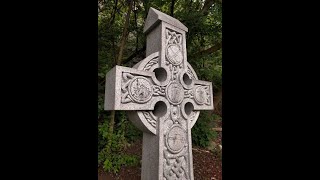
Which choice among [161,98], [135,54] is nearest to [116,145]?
[161,98]

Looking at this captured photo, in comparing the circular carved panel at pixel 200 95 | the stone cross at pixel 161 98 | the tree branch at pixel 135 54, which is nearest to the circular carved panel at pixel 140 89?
the stone cross at pixel 161 98

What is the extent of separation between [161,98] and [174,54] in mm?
601

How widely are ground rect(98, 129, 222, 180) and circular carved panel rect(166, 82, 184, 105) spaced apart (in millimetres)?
1437

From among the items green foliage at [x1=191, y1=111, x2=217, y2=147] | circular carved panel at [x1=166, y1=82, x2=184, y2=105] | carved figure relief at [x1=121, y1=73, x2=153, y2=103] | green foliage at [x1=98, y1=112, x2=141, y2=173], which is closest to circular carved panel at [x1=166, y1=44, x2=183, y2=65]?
circular carved panel at [x1=166, y1=82, x2=184, y2=105]

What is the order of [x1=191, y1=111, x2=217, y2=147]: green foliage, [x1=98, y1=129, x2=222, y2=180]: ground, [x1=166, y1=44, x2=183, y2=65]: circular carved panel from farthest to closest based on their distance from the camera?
[x1=191, y1=111, x2=217, y2=147]: green foliage
[x1=98, y1=129, x2=222, y2=180]: ground
[x1=166, y1=44, x2=183, y2=65]: circular carved panel

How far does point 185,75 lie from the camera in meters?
2.66

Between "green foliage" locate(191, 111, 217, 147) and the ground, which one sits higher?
"green foliage" locate(191, 111, 217, 147)

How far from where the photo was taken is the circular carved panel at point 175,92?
7.86 feet

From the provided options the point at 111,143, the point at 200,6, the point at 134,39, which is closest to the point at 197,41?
the point at 200,6

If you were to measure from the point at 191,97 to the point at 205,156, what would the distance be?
72.9 inches

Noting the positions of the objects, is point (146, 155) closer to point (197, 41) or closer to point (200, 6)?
point (197, 41)

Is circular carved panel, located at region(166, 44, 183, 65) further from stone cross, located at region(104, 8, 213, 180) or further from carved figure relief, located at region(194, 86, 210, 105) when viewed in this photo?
carved figure relief, located at region(194, 86, 210, 105)

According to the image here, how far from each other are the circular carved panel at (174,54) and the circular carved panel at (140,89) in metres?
0.45

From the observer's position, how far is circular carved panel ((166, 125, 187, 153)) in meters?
2.31
